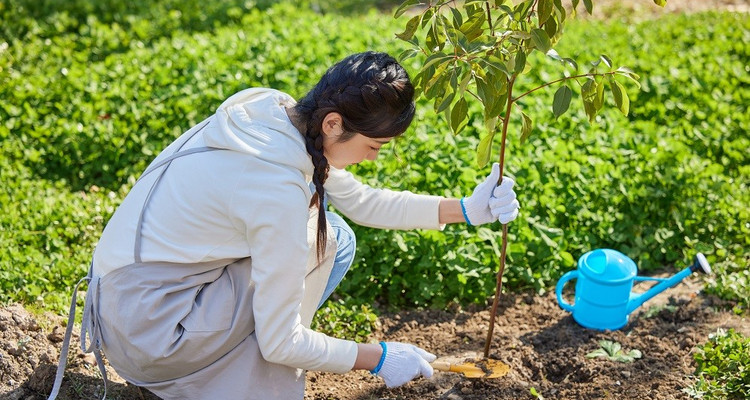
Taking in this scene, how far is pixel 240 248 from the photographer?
223 cm

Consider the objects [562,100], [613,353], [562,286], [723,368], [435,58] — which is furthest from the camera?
[562,286]

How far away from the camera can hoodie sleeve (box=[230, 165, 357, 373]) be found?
2.09 m

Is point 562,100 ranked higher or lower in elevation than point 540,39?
lower

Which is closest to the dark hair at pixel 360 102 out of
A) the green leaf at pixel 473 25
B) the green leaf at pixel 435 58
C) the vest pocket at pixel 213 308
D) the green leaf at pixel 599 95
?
the green leaf at pixel 435 58

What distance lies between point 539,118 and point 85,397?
250cm

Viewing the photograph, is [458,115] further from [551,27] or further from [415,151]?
[415,151]

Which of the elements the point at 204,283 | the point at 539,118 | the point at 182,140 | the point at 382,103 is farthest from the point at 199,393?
the point at 539,118

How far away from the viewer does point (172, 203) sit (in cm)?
220

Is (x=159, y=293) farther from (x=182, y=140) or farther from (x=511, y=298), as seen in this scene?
(x=511, y=298)

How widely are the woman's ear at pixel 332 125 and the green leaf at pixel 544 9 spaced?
609 millimetres

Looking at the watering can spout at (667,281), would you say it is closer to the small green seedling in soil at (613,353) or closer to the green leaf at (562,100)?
the small green seedling in soil at (613,353)

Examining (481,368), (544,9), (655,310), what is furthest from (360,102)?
(655,310)

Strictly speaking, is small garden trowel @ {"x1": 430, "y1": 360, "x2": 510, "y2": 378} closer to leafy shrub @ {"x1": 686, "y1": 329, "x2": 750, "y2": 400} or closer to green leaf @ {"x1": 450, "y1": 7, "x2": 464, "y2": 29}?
leafy shrub @ {"x1": 686, "y1": 329, "x2": 750, "y2": 400}

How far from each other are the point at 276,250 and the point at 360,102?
1.43 ft
